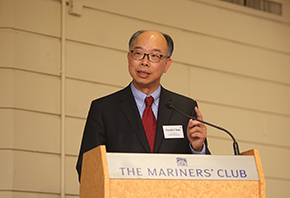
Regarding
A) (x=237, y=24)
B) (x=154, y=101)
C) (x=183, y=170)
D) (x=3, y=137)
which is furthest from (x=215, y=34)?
(x=183, y=170)

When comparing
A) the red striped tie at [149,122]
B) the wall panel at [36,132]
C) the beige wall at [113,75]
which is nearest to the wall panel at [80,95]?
the beige wall at [113,75]

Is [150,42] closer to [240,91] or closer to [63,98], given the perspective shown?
[63,98]

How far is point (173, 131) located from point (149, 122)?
6.7 inches

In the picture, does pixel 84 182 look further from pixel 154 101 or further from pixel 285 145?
pixel 285 145

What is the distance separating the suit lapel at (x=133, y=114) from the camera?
2168mm

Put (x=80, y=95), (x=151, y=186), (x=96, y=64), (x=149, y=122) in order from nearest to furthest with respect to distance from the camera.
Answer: (x=151, y=186) < (x=149, y=122) < (x=80, y=95) < (x=96, y=64)

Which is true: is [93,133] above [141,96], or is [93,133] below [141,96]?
below

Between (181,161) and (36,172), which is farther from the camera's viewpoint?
(36,172)

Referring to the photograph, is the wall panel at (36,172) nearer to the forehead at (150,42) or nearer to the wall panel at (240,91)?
the forehead at (150,42)

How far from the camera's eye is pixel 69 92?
3.25m

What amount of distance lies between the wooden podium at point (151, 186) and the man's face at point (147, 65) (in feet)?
2.56

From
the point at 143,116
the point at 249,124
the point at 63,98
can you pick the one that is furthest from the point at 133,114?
the point at 249,124

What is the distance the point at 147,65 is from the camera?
2373 millimetres

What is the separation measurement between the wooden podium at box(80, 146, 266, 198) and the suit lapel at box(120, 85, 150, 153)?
0.49 meters
